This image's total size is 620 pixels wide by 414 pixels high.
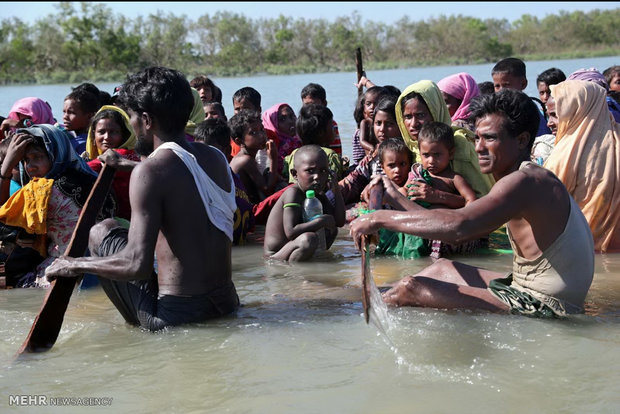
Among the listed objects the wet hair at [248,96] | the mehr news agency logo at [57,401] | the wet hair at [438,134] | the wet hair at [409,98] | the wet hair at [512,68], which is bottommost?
the mehr news agency logo at [57,401]

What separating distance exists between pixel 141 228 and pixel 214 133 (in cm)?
297

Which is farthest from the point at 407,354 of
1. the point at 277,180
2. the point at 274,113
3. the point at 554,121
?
the point at 274,113

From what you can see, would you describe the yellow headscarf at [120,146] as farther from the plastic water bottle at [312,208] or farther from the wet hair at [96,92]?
the plastic water bottle at [312,208]

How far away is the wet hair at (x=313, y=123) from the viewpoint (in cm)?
721

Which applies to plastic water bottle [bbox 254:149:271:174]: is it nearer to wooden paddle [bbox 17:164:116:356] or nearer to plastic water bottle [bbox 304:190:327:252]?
plastic water bottle [bbox 304:190:327:252]

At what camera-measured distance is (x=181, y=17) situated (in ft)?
189

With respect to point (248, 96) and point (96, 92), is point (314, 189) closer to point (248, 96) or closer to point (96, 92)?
point (96, 92)

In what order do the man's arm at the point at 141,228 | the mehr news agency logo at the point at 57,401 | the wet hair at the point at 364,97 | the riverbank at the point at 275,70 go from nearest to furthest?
the mehr news agency logo at the point at 57,401 → the man's arm at the point at 141,228 → the wet hair at the point at 364,97 → the riverbank at the point at 275,70

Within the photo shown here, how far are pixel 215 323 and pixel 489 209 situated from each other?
1.61m

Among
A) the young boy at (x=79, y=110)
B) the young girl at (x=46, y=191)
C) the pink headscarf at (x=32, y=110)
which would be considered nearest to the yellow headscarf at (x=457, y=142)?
the young girl at (x=46, y=191)

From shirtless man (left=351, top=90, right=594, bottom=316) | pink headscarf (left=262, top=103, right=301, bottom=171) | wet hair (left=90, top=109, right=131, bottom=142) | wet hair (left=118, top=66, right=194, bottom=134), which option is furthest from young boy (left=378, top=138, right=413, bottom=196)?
wet hair (left=118, top=66, right=194, bottom=134)

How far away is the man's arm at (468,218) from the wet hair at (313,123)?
353 cm

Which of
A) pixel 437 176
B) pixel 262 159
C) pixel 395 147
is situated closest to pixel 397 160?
pixel 395 147

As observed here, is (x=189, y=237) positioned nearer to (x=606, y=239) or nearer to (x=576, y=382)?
(x=576, y=382)
